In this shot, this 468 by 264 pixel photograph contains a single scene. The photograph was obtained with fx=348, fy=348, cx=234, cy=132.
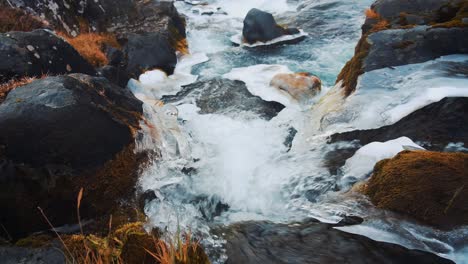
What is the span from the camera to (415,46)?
285 inches

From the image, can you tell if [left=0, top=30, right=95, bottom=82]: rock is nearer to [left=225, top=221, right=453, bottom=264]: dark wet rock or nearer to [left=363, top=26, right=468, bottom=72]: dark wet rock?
[left=225, top=221, right=453, bottom=264]: dark wet rock

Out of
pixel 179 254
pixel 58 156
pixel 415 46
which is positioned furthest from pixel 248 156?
pixel 179 254

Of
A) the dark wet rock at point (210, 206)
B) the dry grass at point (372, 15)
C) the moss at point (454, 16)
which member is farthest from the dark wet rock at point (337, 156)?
the dry grass at point (372, 15)

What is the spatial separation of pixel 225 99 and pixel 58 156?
18.0 ft

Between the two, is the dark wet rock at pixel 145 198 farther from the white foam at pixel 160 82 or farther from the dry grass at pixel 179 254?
the white foam at pixel 160 82

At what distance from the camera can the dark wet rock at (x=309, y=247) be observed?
3.29m

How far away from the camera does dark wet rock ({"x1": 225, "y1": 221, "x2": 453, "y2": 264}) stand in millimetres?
3293

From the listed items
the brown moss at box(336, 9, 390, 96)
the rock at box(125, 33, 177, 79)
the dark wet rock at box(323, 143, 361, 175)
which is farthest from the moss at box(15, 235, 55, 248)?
the rock at box(125, 33, 177, 79)

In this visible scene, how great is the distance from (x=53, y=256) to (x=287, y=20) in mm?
16137

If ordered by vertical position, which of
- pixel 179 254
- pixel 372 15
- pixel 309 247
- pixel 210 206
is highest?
pixel 372 15

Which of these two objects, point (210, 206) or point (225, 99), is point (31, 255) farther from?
point (225, 99)

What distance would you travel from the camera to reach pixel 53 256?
10.2ft

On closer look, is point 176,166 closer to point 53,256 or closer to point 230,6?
point 53,256

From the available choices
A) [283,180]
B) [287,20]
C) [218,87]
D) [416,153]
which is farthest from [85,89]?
[287,20]
